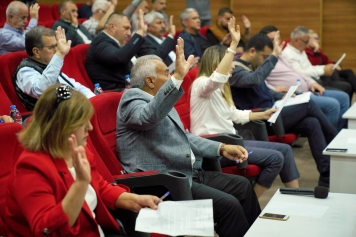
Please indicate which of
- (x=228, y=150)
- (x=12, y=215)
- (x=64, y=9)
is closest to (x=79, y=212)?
(x=12, y=215)

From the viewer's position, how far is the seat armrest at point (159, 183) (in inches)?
102

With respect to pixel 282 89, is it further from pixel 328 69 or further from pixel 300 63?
pixel 328 69

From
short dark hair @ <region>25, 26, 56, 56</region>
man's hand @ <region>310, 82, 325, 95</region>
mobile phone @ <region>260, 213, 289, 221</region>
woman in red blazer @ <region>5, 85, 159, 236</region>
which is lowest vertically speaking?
man's hand @ <region>310, 82, 325, 95</region>

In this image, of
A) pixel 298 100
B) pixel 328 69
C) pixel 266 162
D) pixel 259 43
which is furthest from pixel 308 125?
pixel 328 69

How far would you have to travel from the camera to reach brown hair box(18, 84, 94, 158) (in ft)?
6.39

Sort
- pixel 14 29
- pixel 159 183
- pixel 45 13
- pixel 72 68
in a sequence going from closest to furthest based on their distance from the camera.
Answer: pixel 159 183 < pixel 72 68 < pixel 14 29 < pixel 45 13

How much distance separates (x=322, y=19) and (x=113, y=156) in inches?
234

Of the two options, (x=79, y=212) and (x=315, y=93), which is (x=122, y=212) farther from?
(x=315, y=93)

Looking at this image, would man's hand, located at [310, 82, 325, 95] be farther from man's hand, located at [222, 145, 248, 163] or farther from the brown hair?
the brown hair

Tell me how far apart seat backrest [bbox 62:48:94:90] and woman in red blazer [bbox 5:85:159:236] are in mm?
2572

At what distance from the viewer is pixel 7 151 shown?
2279mm

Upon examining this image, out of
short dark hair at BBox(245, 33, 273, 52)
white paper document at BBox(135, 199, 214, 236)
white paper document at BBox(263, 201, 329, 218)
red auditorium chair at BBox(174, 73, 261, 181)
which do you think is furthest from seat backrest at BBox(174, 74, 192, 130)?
white paper document at BBox(135, 199, 214, 236)

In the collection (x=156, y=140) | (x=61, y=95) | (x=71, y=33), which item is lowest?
(x=71, y=33)

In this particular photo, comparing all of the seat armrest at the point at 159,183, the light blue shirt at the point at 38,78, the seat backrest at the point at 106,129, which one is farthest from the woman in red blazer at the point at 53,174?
the light blue shirt at the point at 38,78
